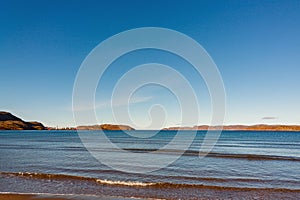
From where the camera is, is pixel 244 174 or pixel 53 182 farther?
pixel 244 174

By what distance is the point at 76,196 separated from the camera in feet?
37.5

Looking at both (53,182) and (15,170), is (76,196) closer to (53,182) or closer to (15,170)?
(53,182)

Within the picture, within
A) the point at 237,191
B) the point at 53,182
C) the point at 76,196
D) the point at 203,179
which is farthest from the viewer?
the point at 203,179

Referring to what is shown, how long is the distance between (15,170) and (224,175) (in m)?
15.7

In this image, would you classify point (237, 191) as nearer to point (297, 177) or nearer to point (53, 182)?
point (297, 177)

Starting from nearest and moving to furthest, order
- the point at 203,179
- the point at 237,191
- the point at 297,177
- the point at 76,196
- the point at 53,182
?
the point at 76,196 → the point at 237,191 → the point at 53,182 → the point at 203,179 → the point at 297,177

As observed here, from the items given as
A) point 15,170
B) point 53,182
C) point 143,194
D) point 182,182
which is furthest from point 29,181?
point 182,182

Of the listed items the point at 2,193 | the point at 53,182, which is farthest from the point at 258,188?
the point at 2,193

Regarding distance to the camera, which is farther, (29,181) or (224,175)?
(224,175)

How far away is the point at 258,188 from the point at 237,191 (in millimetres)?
1608

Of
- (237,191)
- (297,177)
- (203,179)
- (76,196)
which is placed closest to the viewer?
(76,196)

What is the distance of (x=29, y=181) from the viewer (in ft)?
50.8

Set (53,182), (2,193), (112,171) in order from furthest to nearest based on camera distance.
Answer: (112,171) → (53,182) → (2,193)

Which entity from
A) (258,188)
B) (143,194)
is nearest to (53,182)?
(143,194)
